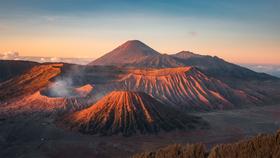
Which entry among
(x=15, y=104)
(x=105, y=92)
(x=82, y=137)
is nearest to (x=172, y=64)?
(x=105, y=92)

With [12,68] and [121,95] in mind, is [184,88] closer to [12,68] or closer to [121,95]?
[121,95]

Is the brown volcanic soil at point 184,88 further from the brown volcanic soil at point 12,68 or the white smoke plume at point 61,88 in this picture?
the brown volcanic soil at point 12,68

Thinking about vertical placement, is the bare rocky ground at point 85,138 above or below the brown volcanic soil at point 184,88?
below

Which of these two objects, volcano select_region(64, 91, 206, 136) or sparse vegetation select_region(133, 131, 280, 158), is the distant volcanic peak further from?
sparse vegetation select_region(133, 131, 280, 158)

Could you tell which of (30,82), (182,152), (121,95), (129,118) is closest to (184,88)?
(121,95)

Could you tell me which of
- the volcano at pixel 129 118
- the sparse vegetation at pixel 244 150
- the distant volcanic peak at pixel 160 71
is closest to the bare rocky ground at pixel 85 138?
the volcano at pixel 129 118
